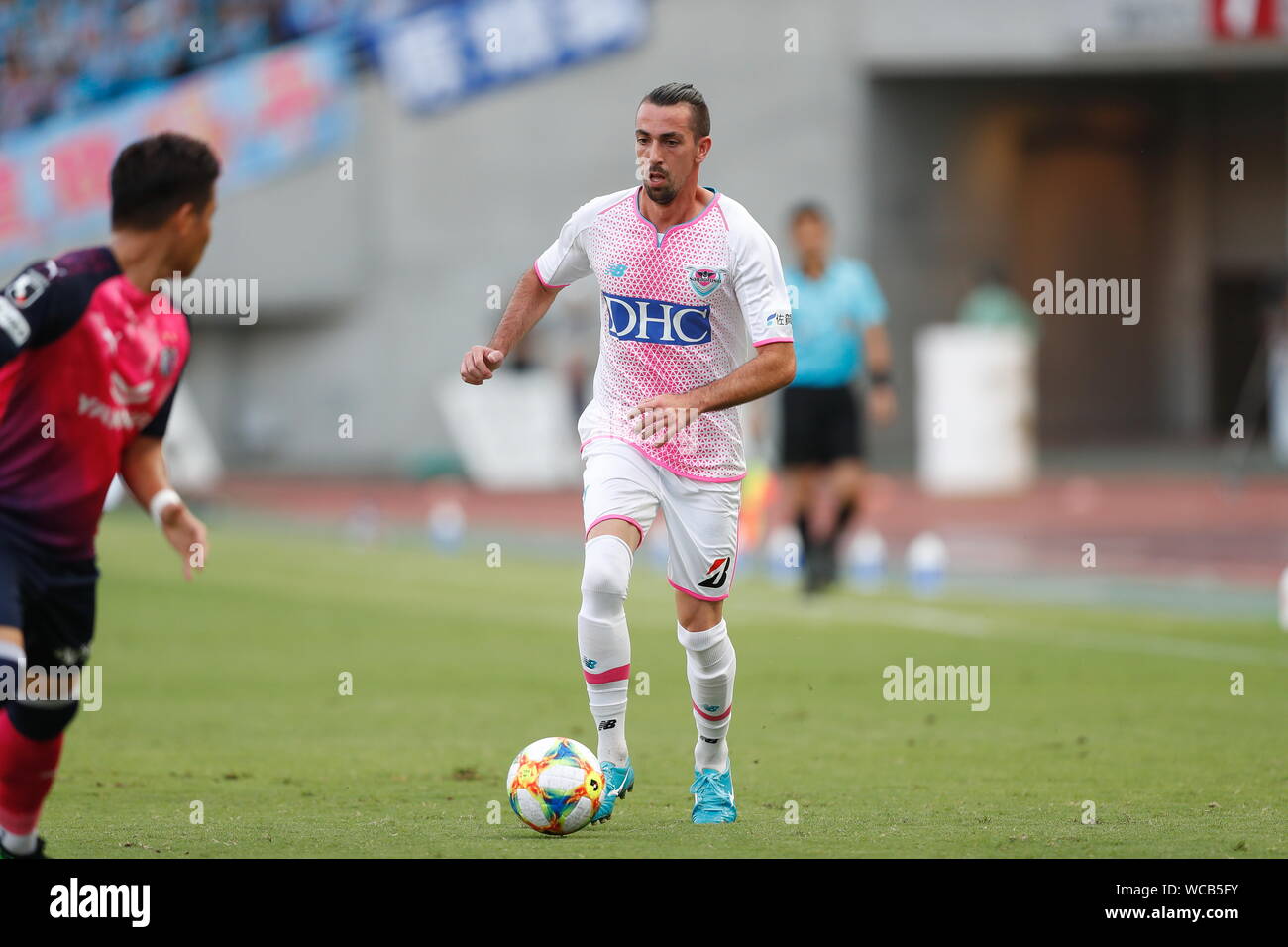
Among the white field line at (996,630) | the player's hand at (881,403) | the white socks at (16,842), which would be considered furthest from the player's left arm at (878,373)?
the white socks at (16,842)

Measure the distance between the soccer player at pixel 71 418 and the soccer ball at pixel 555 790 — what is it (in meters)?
1.48

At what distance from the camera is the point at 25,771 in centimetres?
572

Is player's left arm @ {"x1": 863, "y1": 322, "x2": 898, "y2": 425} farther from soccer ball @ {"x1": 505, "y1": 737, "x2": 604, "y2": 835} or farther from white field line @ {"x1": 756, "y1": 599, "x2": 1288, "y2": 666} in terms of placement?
soccer ball @ {"x1": 505, "y1": 737, "x2": 604, "y2": 835}

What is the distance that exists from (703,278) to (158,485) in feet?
6.69

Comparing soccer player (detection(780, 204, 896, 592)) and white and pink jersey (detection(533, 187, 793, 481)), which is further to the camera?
soccer player (detection(780, 204, 896, 592))

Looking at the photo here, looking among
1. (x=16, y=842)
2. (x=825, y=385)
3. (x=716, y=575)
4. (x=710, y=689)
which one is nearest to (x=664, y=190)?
(x=716, y=575)

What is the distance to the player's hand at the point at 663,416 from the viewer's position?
6.48 metres

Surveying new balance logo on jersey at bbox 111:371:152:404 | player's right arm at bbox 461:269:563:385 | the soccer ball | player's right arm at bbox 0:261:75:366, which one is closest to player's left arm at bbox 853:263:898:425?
player's right arm at bbox 461:269:563:385

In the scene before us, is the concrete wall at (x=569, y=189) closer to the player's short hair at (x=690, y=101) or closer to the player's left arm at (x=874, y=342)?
the player's left arm at (x=874, y=342)

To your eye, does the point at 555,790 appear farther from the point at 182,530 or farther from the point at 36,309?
the point at 36,309

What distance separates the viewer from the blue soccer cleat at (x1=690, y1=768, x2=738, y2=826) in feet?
22.1

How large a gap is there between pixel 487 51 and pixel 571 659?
748 inches

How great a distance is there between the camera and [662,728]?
9.59 meters

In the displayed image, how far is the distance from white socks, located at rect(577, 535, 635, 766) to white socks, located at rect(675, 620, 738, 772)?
28 centimetres
